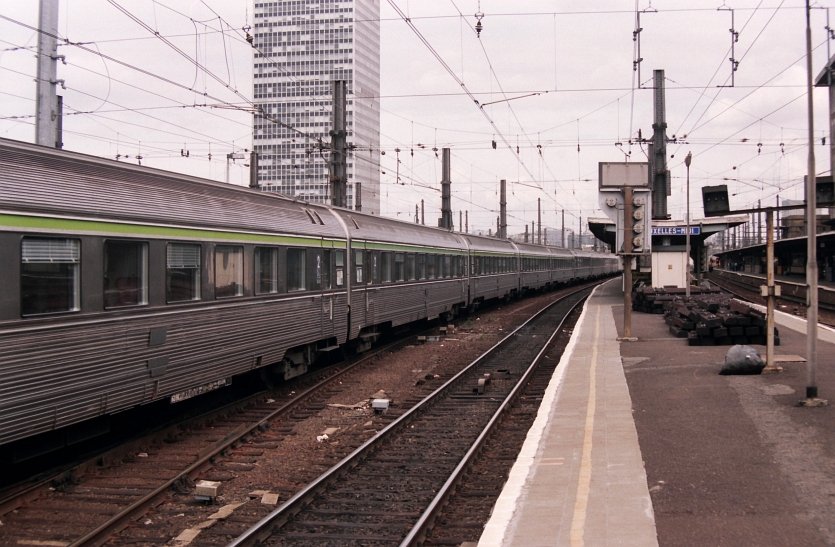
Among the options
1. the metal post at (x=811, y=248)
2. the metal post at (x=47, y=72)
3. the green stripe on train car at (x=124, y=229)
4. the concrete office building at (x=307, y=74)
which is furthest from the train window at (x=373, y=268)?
the concrete office building at (x=307, y=74)

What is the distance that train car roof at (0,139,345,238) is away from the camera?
22.9ft

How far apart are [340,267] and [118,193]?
7050 mm

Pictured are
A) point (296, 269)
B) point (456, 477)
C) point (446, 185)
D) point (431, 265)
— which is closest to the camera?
point (456, 477)

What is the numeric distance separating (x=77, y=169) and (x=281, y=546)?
4.42m

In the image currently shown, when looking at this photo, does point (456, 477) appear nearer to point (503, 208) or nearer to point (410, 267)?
point (410, 267)

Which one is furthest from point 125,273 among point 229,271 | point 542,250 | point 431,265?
point 542,250

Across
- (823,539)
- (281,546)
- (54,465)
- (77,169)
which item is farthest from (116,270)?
(823,539)

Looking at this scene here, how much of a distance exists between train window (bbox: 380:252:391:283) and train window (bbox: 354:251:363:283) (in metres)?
1.41

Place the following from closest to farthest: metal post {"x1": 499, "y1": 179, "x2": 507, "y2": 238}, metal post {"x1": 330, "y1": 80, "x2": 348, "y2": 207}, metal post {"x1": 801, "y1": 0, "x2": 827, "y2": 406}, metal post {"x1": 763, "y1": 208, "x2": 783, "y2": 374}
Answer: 1. metal post {"x1": 801, "y1": 0, "x2": 827, "y2": 406}
2. metal post {"x1": 763, "y1": 208, "x2": 783, "y2": 374}
3. metal post {"x1": 330, "y1": 80, "x2": 348, "y2": 207}
4. metal post {"x1": 499, "y1": 179, "x2": 507, "y2": 238}

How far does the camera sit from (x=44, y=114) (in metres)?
11.1

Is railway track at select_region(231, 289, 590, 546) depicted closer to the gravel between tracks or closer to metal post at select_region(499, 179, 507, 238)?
the gravel between tracks

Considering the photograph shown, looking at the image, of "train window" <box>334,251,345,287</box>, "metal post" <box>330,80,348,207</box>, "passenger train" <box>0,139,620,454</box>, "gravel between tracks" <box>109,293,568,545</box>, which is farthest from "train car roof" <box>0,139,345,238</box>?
"metal post" <box>330,80,348,207</box>

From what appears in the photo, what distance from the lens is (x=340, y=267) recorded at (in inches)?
595

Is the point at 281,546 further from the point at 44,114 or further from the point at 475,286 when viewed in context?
the point at 475,286
